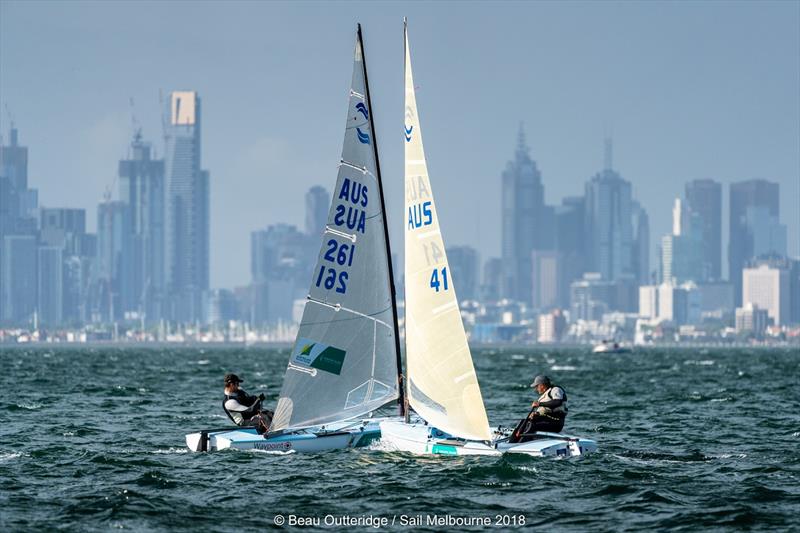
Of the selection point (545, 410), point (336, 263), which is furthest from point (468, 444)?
point (336, 263)

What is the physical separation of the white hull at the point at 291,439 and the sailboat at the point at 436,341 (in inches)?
87.3

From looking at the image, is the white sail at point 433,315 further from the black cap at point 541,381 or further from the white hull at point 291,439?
the white hull at point 291,439

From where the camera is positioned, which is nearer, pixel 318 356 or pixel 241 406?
pixel 318 356

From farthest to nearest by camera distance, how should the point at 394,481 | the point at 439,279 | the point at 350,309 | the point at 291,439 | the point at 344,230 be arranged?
the point at 291,439 → the point at 350,309 → the point at 344,230 → the point at 439,279 → the point at 394,481

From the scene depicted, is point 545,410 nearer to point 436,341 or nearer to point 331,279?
point 436,341

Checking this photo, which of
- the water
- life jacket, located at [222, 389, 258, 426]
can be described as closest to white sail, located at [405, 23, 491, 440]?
the water

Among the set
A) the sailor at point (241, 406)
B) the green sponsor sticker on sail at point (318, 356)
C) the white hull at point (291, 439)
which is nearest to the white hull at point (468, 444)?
the white hull at point (291, 439)

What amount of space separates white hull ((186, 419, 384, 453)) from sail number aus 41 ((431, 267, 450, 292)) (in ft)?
13.4

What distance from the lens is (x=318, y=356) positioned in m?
28.3

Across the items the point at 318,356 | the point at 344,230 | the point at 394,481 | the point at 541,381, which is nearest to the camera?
the point at 394,481

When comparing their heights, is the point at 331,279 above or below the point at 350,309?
above

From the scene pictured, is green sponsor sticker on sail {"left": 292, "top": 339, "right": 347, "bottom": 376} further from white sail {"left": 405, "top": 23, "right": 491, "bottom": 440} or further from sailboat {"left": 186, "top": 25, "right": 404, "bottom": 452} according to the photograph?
white sail {"left": 405, "top": 23, "right": 491, "bottom": 440}

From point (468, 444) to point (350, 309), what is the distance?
12.0 feet

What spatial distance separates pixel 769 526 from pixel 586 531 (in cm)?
290
